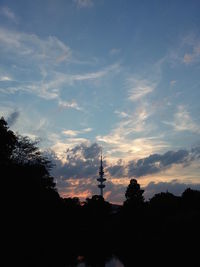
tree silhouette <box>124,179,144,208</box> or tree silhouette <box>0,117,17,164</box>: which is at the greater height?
tree silhouette <box>0,117,17,164</box>

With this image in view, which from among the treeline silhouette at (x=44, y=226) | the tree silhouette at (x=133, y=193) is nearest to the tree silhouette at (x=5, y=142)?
the treeline silhouette at (x=44, y=226)

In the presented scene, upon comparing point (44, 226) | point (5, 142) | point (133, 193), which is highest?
point (5, 142)

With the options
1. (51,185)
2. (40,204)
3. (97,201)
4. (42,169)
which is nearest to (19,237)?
(40,204)

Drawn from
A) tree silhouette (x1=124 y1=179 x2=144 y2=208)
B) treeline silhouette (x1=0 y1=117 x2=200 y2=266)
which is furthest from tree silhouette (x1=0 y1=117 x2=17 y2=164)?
tree silhouette (x1=124 y1=179 x2=144 y2=208)

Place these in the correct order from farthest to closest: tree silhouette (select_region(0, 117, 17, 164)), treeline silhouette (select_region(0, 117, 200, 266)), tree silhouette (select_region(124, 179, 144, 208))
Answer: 1. tree silhouette (select_region(124, 179, 144, 208))
2. tree silhouette (select_region(0, 117, 17, 164))
3. treeline silhouette (select_region(0, 117, 200, 266))

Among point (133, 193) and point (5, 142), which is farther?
point (133, 193)

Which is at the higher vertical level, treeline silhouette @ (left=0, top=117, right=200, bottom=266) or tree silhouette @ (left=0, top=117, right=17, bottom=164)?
tree silhouette @ (left=0, top=117, right=17, bottom=164)

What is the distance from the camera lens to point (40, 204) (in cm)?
4206

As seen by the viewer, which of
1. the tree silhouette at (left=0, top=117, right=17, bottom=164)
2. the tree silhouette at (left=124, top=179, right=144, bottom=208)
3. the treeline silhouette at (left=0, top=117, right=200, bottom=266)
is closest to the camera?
the treeline silhouette at (left=0, top=117, right=200, bottom=266)

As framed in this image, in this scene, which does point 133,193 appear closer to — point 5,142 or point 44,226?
point 44,226

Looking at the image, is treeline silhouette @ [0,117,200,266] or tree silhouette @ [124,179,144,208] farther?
tree silhouette @ [124,179,144,208]

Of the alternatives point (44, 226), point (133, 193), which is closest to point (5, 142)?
point (44, 226)

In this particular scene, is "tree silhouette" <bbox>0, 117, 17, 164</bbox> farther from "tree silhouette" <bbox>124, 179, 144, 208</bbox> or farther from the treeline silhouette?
"tree silhouette" <bbox>124, 179, 144, 208</bbox>

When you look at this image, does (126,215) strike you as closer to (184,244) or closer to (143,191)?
(143,191)
